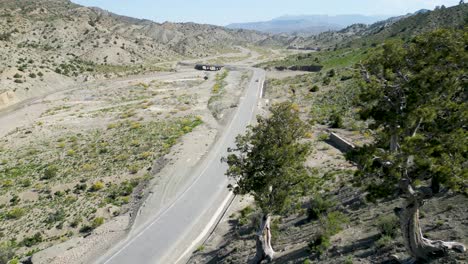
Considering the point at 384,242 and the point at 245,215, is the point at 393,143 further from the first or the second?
the point at 245,215

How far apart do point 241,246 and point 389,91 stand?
14.0 meters

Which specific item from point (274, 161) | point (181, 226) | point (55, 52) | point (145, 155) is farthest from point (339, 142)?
point (55, 52)

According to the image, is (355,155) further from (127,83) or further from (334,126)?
(127,83)

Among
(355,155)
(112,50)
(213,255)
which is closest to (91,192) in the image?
Result: (213,255)

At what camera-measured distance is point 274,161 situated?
61.6 ft

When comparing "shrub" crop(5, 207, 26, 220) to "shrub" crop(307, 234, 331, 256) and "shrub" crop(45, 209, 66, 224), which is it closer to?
"shrub" crop(45, 209, 66, 224)

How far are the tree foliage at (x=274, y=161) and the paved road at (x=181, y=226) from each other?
872cm

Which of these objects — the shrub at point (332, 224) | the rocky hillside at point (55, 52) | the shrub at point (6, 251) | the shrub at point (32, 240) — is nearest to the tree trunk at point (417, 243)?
the shrub at point (332, 224)

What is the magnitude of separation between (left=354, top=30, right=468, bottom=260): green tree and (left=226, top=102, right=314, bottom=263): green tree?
16.6 feet

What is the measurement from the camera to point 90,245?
26.4 m

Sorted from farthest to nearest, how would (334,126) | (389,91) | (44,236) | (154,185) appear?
(334,126) → (154,185) → (44,236) → (389,91)

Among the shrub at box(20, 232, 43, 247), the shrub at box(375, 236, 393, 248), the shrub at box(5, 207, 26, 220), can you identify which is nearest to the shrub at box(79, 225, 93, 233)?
the shrub at box(20, 232, 43, 247)

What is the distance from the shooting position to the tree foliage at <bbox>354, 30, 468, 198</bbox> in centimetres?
1210

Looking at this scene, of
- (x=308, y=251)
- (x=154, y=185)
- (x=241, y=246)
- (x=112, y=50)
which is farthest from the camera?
(x=112, y=50)
